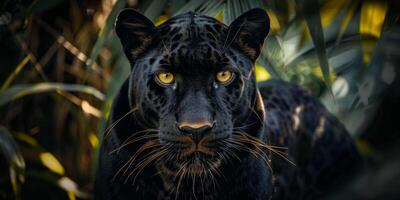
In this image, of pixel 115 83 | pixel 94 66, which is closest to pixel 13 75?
pixel 94 66

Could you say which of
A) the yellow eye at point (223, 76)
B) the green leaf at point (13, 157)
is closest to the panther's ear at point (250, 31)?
the yellow eye at point (223, 76)

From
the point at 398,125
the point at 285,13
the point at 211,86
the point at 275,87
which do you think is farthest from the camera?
the point at 398,125

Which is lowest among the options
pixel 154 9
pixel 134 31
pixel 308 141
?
pixel 308 141

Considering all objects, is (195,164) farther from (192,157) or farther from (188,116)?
(188,116)

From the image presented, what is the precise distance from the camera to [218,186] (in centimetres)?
223

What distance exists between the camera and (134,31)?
215 cm

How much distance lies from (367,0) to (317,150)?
0.70 metres

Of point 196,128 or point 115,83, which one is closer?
point 196,128

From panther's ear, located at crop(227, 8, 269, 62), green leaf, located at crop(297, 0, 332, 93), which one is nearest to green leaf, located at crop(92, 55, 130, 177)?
panther's ear, located at crop(227, 8, 269, 62)

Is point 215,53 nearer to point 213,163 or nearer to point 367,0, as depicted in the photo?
point 213,163

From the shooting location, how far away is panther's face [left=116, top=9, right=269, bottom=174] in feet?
6.62

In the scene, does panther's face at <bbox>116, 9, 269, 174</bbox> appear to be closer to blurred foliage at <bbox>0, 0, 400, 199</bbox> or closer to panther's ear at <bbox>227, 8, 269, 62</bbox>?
panther's ear at <bbox>227, 8, 269, 62</bbox>

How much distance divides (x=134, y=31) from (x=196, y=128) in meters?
0.42

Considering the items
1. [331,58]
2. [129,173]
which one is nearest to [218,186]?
[129,173]
